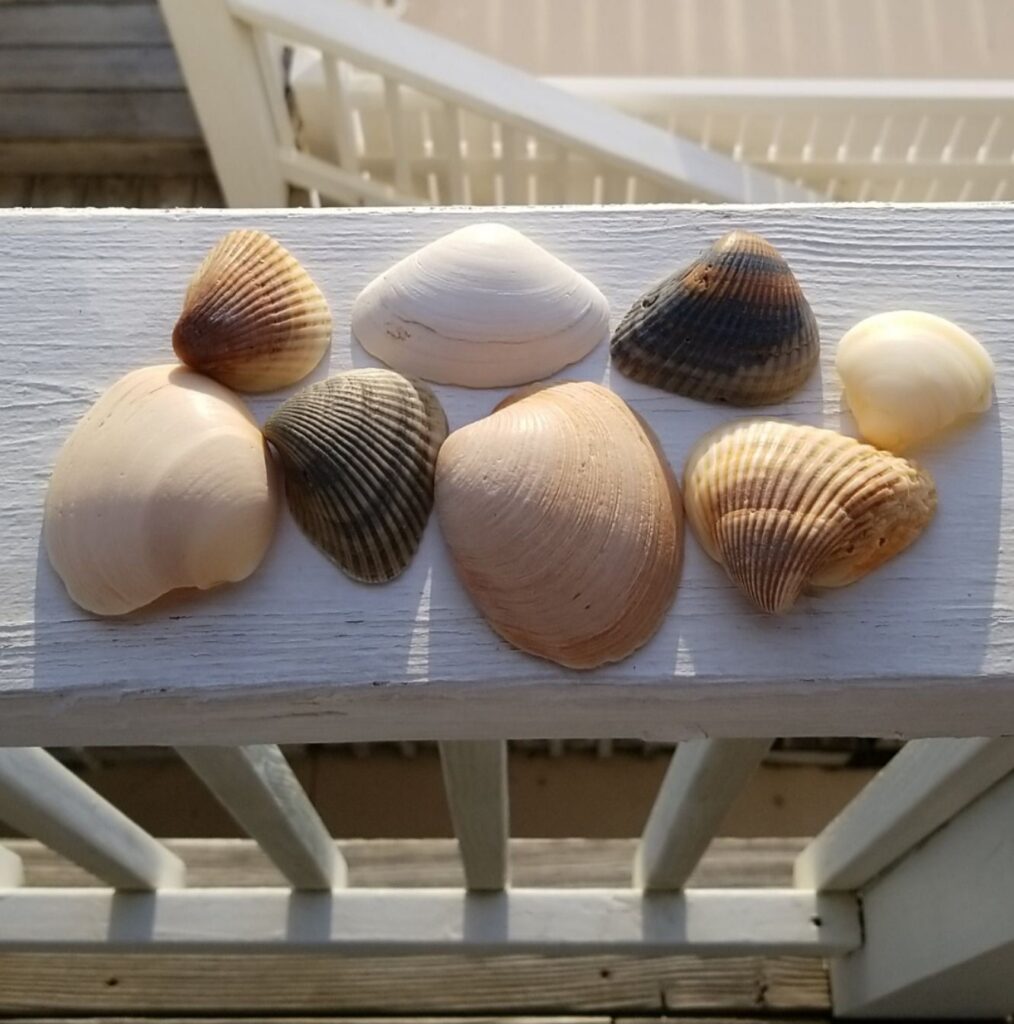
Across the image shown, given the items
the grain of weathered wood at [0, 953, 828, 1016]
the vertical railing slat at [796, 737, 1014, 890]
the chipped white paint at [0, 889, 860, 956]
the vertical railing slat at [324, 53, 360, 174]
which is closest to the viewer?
the vertical railing slat at [796, 737, 1014, 890]

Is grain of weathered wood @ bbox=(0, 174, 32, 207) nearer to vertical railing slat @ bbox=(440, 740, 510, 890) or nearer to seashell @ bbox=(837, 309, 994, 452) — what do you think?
vertical railing slat @ bbox=(440, 740, 510, 890)

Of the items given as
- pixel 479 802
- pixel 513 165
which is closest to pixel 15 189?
pixel 513 165

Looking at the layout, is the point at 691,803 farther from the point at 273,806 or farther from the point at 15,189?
the point at 15,189

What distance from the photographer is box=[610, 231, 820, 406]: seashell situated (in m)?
0.31

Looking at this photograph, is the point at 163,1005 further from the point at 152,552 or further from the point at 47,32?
the point at 47,32

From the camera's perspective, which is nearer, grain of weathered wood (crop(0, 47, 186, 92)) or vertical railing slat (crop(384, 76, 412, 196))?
vertical railing slat (crop(384, 76, 412, 196))

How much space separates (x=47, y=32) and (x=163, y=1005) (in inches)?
47.0

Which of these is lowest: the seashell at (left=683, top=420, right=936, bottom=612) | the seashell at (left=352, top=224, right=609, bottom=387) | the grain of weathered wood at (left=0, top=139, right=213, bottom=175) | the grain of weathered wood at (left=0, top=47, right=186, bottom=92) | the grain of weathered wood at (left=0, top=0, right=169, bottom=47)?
the seashell at (left=683, top=420, right=936, bottom=612)

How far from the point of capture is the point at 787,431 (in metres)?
0.31

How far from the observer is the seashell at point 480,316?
320 mm

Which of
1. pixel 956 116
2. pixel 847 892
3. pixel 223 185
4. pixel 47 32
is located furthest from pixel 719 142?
pixel 47 32

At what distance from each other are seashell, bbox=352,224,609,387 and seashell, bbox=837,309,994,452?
0.26 feet

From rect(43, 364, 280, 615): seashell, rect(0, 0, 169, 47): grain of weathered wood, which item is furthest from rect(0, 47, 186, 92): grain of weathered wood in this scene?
rect(43, 364, 280, 615): seashell

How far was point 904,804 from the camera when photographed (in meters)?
0.51
